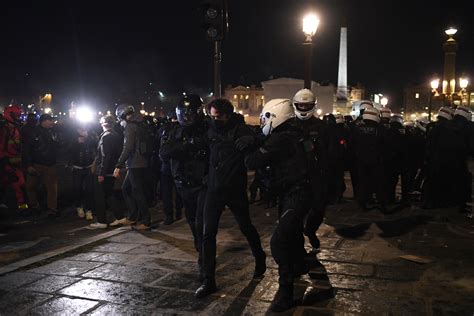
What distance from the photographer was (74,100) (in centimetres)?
4953

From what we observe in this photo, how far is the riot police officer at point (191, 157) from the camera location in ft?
17.1

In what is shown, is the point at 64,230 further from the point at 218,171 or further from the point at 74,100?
the point at 74,100

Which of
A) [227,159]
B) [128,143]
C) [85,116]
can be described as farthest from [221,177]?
[85,116]

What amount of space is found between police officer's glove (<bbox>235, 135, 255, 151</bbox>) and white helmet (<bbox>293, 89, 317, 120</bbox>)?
1.81 m

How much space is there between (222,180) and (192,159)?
0.63 meters

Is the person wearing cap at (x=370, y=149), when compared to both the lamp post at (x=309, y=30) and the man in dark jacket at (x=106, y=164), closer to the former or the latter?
the lamp post at (x=309, y=30)

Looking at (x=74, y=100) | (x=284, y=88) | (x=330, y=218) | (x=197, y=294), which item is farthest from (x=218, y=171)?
(x=284, y=88)

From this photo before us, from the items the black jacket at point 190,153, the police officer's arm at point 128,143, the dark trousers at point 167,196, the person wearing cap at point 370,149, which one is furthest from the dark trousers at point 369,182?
the black jacket at point 190,153

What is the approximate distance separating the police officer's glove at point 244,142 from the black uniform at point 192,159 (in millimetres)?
751

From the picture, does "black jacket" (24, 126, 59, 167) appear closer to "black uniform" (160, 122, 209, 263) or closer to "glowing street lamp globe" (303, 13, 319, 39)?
"black uniform" (160, 122, 209, 263)

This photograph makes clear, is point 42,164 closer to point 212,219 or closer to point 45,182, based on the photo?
point 45,182

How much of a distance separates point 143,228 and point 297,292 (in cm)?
376

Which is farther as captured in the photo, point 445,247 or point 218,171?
point 445,247

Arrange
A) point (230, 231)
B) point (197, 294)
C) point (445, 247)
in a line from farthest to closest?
1. point (230, 231)
2. point (445, 247)
3. point (197, 294)
